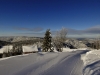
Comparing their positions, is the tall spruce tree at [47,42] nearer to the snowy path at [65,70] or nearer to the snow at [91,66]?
the snow at [91,66]

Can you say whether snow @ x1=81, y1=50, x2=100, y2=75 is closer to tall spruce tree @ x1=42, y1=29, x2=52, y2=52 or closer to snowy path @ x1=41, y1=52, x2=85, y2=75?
snowy path @ x1=41, y1=52, x2=85, y2=75

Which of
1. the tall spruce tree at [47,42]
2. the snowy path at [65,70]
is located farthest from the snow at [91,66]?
the tall spruce tree at [47,42]

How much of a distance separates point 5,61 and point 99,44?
2379 inches

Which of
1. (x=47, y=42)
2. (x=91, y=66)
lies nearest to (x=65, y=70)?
(x=91, y=66)

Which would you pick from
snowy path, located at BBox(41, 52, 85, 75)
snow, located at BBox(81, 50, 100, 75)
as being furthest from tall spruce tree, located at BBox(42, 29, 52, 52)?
snowy path, located at BBox(41, 52, 85, 75)

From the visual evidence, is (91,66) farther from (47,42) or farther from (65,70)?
(47,42)

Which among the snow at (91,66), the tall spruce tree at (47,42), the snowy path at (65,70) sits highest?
the tall spruce tree at (47,42)

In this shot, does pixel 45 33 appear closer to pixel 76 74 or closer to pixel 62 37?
pixel 62 37

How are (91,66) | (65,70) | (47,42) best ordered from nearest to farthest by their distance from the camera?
1. (65,70)
2. (91,66)
3. (47,42)

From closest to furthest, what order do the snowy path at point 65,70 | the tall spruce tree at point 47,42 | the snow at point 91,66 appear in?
the snowy path at point 65,70
the snow at point 91,66
the tall spruce tree at point 47,42

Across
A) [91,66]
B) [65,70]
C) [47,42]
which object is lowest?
[91,66]

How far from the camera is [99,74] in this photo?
351 inches

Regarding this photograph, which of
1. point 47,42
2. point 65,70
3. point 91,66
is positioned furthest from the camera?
point 47,42

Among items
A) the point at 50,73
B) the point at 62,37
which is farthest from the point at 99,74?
the point at 62,37
